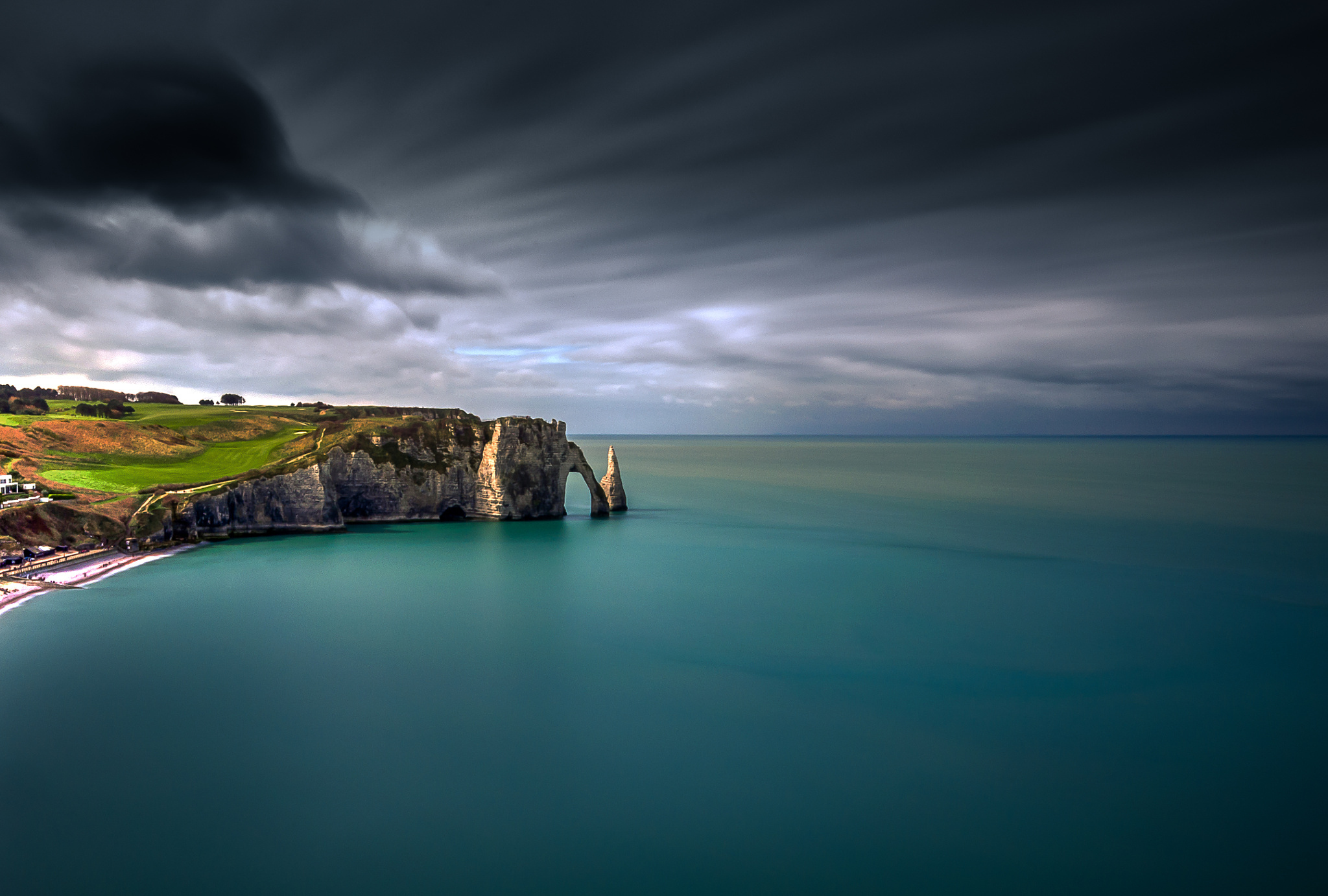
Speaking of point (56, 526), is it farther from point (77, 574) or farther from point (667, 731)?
point (667, 731)

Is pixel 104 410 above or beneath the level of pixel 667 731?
above

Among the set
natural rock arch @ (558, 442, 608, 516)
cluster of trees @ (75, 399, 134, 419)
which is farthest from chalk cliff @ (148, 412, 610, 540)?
cluster of trees @ (75, 399, 134, 419)

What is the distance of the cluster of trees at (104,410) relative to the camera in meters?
75.2

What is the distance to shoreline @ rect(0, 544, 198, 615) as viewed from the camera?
32.0m

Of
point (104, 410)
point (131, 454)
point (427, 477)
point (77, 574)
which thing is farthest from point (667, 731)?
point (104, 410)

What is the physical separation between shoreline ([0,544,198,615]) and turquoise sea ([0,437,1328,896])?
1868mm

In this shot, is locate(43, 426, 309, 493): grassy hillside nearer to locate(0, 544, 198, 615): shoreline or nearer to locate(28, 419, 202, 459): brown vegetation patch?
locate(28, 419, 202, 459): brown vegetation patch

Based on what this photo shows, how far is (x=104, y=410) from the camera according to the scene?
77.3 m

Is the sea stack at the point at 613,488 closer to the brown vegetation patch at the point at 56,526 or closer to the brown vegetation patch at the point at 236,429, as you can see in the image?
the brown vegetation patch at the point at 56,526

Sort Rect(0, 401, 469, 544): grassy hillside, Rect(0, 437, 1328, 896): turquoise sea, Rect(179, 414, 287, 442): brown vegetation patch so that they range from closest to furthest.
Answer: Rect(0, 437, 1328, 896): turquoise sea → Rect(0, 401, 469, 544): grassy hillside → Rect(179, 414, 287, 442): brown vegetation patch

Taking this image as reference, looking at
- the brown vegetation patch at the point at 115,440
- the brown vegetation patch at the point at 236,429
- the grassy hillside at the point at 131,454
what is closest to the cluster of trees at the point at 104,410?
the grassy hillside at the point at 131,454

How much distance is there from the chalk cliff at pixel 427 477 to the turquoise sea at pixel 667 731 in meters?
13.7

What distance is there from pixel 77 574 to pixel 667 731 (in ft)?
138

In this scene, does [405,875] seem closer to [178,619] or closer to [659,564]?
[178,619]
